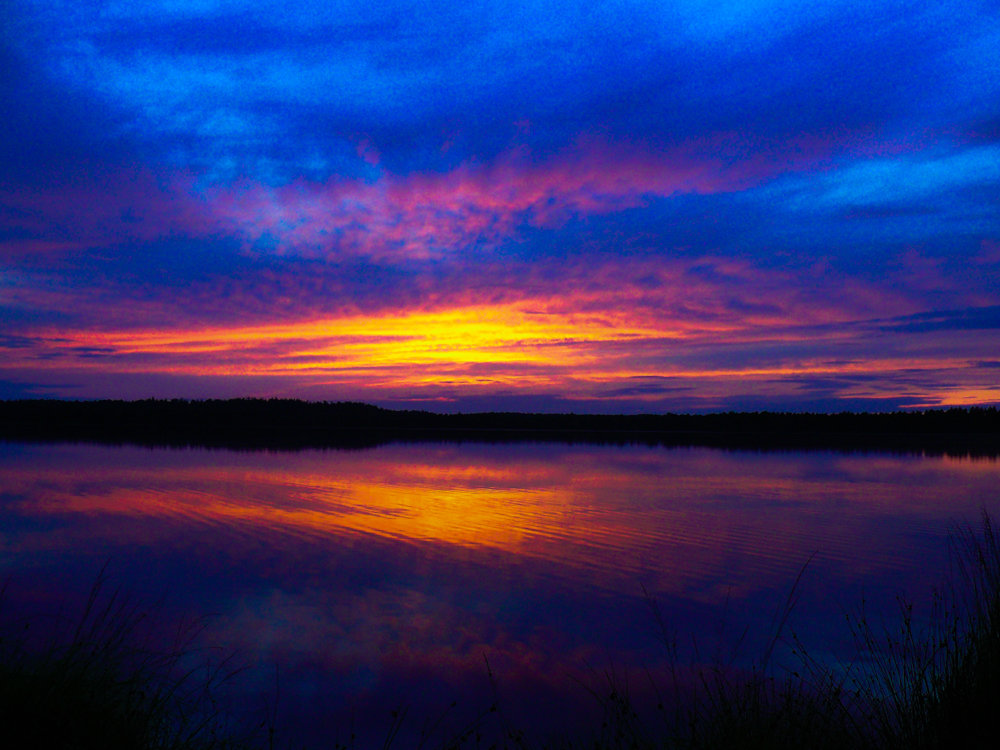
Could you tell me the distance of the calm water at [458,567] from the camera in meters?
6.12

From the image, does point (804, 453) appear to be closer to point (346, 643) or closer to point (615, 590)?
point (615, 590)

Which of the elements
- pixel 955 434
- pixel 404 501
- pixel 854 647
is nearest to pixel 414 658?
pixel 854 647

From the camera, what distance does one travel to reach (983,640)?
13.6ft

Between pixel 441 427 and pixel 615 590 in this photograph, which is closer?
pixel 615 590

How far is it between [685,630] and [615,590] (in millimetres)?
1549

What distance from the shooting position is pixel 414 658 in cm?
638

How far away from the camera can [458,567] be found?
9.62m

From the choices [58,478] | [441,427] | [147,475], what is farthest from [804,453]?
[441,427]

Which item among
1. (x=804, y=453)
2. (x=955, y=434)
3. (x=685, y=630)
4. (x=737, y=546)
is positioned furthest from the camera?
(x=955, y=434)

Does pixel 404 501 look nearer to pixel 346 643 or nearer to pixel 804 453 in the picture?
pixel 346 643

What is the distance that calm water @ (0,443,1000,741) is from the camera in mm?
6117

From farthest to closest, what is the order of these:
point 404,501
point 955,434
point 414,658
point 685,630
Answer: point 955,434, point 404,501, point 685,630, point 414,658

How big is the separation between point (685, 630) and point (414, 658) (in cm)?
262

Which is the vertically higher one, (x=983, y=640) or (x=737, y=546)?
(x=983, y=640)
